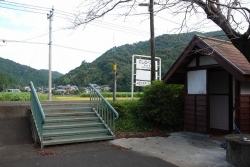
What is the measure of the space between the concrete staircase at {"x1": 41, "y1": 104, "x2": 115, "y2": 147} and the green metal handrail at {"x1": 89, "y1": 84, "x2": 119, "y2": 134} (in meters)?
0.16

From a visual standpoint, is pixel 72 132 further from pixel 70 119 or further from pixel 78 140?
pixel 70 119

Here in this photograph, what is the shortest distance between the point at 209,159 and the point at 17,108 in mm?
6565

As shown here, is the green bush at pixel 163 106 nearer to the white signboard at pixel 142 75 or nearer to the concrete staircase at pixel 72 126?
the concrete staircase at pixel 72 126

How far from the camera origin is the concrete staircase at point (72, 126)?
22.8ft

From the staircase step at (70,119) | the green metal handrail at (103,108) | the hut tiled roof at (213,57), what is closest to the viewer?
the hut tiled roof at (213,57)

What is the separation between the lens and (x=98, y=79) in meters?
30.7

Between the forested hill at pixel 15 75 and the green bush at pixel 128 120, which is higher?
the forested hill at pixel 15 75

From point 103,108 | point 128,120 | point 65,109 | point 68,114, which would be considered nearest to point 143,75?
point 128,120

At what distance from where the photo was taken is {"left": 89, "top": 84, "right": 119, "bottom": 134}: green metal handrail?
791 centimetres

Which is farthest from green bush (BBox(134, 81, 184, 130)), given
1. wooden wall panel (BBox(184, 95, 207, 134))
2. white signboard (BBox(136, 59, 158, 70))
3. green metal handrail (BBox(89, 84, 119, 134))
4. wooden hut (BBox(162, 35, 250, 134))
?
white signboard (BBox(136, 59, 158, 70))

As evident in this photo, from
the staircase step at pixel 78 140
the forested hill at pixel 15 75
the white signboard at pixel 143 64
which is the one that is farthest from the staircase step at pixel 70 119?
the forested hill at pixel 15 75

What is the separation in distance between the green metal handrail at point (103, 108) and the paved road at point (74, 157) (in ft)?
4.31

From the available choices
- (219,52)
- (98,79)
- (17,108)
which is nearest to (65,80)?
(98,79)

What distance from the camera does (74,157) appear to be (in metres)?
5.63
